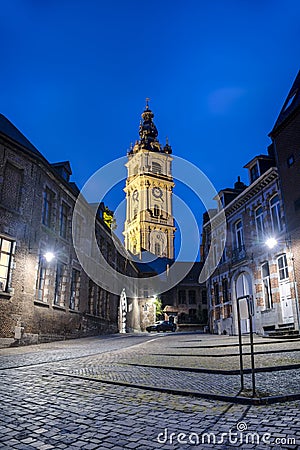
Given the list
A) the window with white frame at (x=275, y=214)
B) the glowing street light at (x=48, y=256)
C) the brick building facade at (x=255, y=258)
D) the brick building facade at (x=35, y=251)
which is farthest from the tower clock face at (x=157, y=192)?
the glowing street light at (x=48, y=256)

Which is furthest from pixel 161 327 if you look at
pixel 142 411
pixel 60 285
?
pixel 142 411

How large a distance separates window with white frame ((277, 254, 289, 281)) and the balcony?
3.34m

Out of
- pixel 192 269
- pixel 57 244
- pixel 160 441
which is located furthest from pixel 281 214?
pixel 192 269

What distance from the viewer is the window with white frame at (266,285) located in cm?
1916

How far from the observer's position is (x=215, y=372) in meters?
6.75

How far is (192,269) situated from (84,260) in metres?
46.0

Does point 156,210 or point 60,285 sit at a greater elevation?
point 156,210

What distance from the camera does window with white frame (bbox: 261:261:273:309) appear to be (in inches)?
754

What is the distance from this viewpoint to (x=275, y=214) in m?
19.0

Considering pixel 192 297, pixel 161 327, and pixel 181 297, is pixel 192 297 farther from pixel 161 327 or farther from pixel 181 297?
pixel 161 327

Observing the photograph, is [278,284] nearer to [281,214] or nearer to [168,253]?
[281,214]

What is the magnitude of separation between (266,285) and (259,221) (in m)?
3.74

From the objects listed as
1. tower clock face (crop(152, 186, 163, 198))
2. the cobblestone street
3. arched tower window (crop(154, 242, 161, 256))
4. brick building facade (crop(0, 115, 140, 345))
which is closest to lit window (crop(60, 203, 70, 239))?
brick building facade (crop(0, 115, 140, 345))

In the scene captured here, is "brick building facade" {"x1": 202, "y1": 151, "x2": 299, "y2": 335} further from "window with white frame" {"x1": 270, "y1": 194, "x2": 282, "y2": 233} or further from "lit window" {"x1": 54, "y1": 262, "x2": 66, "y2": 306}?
"lit window" {"x1": 54, "y1": 262, "x2": 66, "y2": 306}
